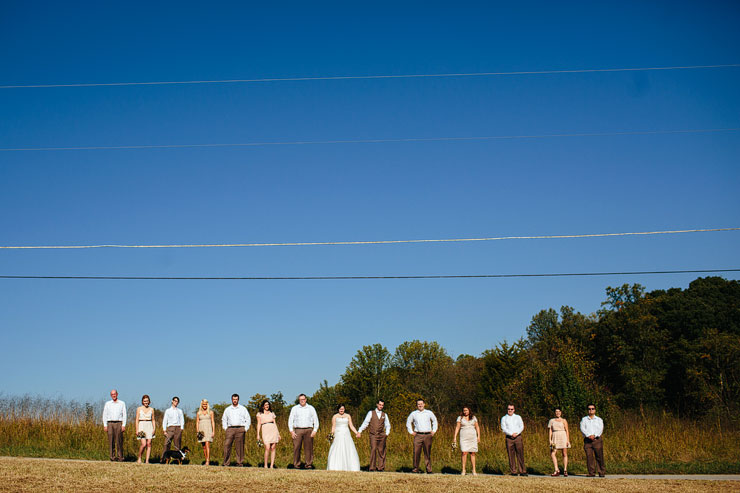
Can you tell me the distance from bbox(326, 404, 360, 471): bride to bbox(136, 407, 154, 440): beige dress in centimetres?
504

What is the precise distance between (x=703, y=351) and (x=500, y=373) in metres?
17.4

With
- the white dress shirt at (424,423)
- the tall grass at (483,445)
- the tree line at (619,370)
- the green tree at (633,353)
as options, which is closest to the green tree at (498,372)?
the tree line at (619,370)

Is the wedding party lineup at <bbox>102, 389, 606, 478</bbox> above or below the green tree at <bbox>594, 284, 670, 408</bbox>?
below

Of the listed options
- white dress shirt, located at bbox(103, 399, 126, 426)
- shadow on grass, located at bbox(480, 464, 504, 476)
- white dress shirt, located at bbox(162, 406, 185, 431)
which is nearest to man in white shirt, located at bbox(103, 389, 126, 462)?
white dress shirt, located at bbox(103, 399, 126, 426)

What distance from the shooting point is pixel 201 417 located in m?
19.4

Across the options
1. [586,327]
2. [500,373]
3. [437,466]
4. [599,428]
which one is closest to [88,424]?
[437,466]

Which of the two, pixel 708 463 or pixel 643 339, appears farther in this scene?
pixel 643 339

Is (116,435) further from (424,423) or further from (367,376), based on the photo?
(367,376)

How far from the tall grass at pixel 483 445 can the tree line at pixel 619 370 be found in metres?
19.3

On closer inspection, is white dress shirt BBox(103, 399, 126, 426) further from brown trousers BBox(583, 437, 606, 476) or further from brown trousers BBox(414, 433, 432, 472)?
brown trousers BBox(583, 437, 606, 476)

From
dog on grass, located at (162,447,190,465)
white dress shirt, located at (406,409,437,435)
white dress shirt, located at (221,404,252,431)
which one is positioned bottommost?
dog on grass, located at (162,447,190,465)

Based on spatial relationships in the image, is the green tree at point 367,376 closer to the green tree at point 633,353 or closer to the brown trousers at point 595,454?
the green tree at point 633,353

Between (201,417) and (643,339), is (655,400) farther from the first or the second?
(201,417)

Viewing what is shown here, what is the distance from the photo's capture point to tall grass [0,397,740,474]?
2112 centimetres
